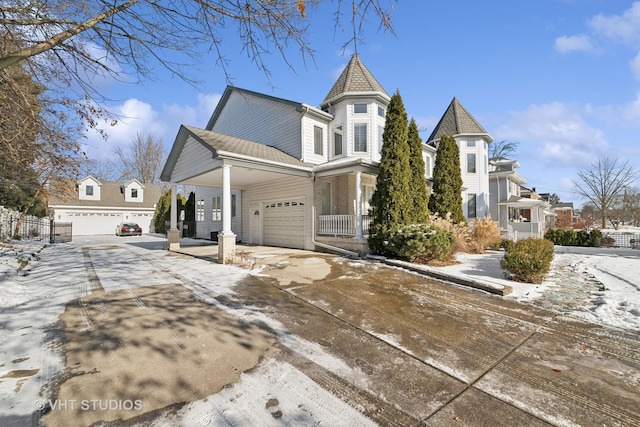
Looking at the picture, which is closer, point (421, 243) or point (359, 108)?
point (421, 243)

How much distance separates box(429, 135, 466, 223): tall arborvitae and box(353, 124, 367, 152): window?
153 inches

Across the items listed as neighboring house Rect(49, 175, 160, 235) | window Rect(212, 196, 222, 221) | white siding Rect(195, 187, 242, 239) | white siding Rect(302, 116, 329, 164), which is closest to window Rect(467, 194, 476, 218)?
white siding Rect(302, 116, 329, 164)

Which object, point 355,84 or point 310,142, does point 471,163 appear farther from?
point 310,142

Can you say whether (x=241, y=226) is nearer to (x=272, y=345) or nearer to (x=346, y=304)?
(x=346, y=304)

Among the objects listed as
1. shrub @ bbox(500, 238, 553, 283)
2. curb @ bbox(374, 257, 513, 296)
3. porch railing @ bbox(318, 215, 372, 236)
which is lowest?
curb @ bbox(374, 257, 513, 296)

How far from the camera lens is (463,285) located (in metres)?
6.24

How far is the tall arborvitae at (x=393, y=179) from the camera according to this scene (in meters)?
9.99

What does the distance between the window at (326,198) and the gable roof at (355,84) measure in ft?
15.8

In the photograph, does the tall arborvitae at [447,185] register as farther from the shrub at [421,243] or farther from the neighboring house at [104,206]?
the neighboring house at [104,206]

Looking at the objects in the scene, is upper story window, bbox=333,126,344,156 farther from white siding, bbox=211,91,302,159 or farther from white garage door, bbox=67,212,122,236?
white garage door, bbox=67,212,122,236

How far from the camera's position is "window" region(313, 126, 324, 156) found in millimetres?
13470

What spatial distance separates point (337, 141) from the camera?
1428 centimetres

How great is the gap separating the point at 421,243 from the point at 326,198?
16.9 ft

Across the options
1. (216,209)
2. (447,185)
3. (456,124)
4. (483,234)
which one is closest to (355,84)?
(447,185)
